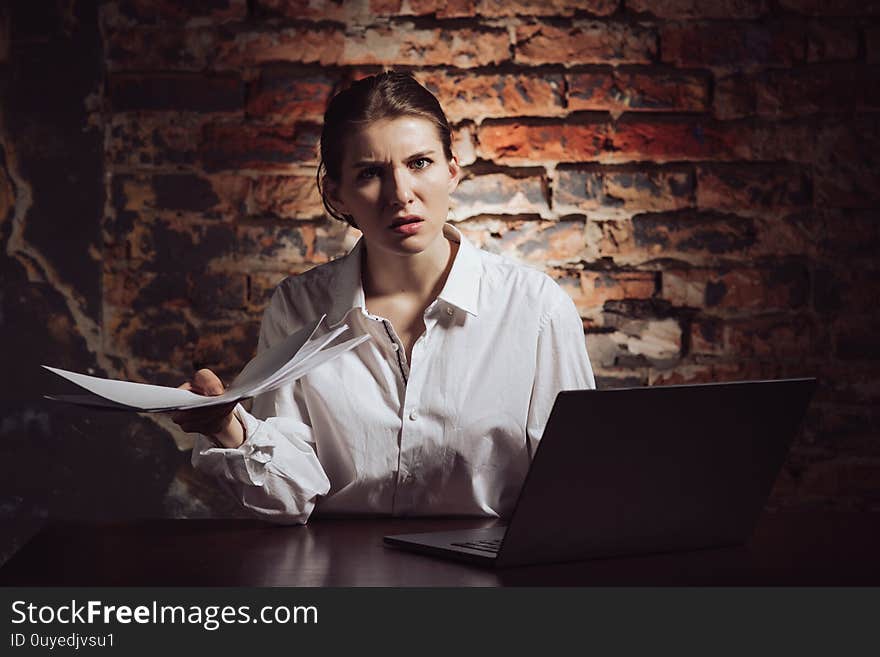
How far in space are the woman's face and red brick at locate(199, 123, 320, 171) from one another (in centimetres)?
38

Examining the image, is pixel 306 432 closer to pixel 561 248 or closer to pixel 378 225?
pixel 378 225

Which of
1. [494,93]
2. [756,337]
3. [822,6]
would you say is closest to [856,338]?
[756,337]

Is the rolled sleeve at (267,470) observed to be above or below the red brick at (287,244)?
below

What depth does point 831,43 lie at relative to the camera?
6.93 ft

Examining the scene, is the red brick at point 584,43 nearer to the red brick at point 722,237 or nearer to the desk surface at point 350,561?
the red brick at point 722,237

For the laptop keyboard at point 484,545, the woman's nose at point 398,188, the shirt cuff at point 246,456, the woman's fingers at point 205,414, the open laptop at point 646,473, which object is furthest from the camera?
the woman's nose at point 398,188

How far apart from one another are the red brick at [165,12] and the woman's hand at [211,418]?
995 millimetres

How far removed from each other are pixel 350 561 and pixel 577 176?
4.01 ft

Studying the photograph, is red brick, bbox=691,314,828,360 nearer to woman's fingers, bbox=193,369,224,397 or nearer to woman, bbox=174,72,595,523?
woman, bbox=174,72,595,523

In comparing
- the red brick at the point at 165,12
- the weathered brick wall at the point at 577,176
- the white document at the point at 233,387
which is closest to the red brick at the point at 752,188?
the weathered brick wall at the point at 577,176

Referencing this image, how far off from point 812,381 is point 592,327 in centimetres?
101

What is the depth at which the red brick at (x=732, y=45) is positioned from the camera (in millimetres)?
2098

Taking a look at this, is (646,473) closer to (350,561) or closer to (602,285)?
(350,561)
